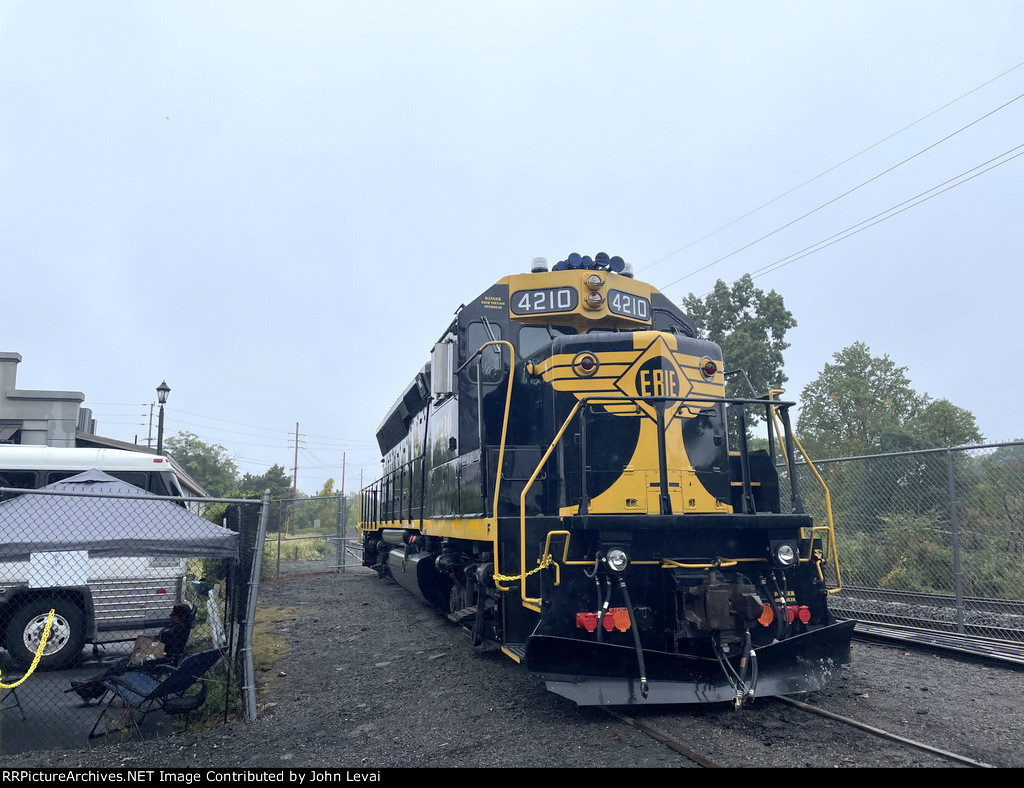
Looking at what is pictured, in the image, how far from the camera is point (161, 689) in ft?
17.8

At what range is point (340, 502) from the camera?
66.0 feet

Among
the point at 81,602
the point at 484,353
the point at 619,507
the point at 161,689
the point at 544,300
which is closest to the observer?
the point at 161,689

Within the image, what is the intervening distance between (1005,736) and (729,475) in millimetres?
2538

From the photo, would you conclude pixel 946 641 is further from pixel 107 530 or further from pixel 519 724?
pixel 107 530

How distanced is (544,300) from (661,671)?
11.7ft

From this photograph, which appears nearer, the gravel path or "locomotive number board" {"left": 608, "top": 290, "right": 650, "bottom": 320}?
the gravel path

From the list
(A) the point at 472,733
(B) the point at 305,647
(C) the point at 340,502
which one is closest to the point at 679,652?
(A) the point at 472,733

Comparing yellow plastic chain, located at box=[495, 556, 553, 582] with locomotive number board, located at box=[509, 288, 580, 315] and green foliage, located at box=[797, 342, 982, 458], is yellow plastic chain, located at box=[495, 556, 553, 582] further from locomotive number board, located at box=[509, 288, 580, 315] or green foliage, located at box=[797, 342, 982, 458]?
green foliage, located at box=[797, 342, 982, 458]

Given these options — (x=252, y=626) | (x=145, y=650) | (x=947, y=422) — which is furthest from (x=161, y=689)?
(x=947, y=422)

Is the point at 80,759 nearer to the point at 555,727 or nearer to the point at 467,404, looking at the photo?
the point at 555,727

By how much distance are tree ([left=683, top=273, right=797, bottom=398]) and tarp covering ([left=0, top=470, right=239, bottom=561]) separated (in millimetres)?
23196

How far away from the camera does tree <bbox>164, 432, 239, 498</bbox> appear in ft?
165

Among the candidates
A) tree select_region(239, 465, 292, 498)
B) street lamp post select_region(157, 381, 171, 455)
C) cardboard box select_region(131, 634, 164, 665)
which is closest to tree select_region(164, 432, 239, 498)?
tree select_region(239, 465, 292, 498)
